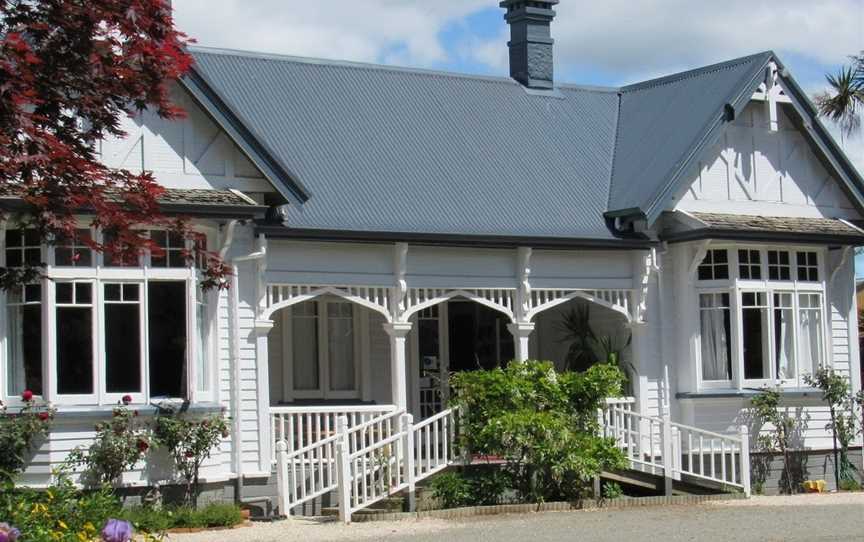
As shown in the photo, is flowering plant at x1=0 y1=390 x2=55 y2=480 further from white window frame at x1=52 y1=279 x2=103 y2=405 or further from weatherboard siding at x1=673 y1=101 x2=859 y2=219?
weatherboard siding at x1=673 y1=101 x2=859 y2=219

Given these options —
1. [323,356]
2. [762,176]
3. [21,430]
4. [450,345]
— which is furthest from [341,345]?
[762,176]

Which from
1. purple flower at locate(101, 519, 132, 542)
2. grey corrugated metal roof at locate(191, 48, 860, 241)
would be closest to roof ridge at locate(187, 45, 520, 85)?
grey corrugated metal roof at locate(191, 48, 860, 241)

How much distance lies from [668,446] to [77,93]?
10940 mm

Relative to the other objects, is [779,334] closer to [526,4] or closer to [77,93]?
[526,4]

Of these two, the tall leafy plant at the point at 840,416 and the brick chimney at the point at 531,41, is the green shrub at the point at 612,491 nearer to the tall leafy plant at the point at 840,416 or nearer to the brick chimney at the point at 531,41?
the tall leafy plant at the point at 840,416

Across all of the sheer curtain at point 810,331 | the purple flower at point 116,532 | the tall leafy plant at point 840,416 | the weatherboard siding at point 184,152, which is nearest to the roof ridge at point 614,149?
the sheer curtain at point 810,331

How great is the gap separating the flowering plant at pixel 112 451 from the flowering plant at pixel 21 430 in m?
0.52

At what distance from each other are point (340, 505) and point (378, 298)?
12.7 feet

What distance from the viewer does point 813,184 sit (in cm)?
2478

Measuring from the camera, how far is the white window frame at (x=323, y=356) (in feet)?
74.9

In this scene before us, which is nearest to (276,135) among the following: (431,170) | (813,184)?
(431,170)

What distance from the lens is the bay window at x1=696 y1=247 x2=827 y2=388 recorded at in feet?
76.2

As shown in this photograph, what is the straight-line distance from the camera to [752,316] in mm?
23656

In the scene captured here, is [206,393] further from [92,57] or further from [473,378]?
[92,57]
